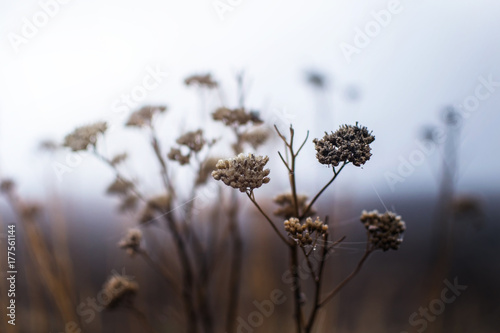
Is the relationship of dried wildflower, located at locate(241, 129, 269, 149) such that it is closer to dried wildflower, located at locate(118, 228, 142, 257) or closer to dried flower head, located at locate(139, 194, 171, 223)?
dried flower head, located at locate(139, 194, 171, 223)

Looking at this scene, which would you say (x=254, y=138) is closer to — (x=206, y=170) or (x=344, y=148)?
(x=206, y=170)

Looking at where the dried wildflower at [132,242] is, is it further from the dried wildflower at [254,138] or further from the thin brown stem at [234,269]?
the dried wildflower at [254,138]

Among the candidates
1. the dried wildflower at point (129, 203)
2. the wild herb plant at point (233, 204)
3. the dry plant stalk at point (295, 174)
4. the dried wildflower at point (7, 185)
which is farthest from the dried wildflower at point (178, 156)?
the dried wildflower at point (7, 185)

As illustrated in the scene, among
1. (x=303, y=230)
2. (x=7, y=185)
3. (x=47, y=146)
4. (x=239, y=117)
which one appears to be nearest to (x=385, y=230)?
(x=303, y=230)

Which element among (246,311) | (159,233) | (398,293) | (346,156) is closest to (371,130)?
(346,156)

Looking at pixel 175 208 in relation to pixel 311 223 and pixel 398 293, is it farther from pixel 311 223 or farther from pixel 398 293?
pixel 398 293
